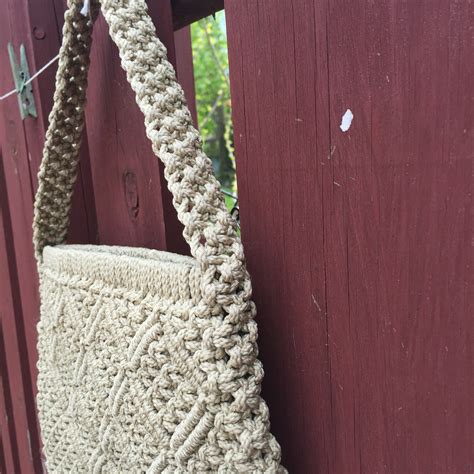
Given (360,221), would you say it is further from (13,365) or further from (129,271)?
(13,365)

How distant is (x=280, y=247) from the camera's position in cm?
57

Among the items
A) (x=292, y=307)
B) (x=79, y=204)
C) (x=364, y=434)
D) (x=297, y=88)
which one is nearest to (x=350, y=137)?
(x=297, y=88)

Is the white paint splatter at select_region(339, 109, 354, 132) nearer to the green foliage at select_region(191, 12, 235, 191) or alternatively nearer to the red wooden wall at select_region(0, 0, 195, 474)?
the red wooden wall at select_region(0, 0, 195, 474)

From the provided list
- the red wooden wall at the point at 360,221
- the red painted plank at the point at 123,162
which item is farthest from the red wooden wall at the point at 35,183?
the red wooden wall at the point at 360,221

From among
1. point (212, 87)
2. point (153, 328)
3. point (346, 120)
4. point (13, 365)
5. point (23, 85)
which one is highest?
point (212, 87)

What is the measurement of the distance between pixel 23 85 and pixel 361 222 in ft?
2.36

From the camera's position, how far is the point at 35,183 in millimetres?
992

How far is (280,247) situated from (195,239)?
0.12 m

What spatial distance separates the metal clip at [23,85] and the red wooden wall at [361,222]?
0.51 m

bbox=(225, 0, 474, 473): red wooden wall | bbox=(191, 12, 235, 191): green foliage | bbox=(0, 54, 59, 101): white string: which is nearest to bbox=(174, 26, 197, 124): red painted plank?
bbox=(0, 54, 59, 101): white string

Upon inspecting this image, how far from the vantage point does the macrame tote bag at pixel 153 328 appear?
48 cm

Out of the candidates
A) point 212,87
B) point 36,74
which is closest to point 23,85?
point 36,74

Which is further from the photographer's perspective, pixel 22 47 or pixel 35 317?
pixel 35 317

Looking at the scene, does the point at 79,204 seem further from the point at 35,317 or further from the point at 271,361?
the point at 271,361
